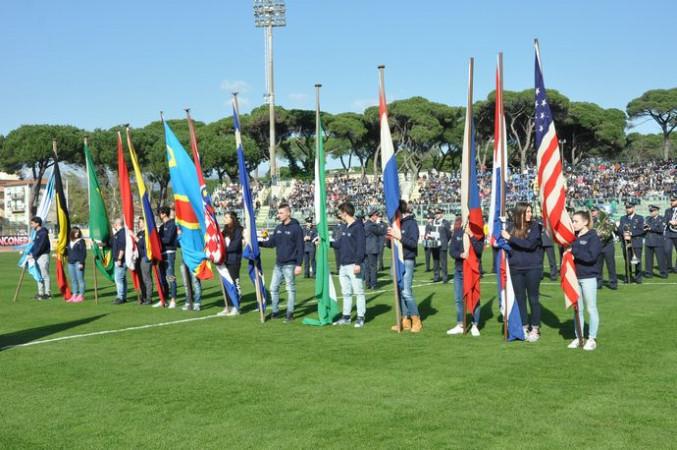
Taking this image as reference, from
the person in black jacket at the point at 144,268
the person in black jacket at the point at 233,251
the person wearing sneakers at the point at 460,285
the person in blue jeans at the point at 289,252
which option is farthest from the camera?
the person in black jacket at the point at 144,268

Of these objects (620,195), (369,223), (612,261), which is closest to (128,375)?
(369,223)

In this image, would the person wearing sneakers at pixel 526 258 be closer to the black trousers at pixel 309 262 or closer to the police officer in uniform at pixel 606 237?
the police officer in uniform at pixel 606 237

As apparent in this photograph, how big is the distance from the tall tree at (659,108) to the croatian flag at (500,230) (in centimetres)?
7160

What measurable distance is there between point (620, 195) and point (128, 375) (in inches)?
1734

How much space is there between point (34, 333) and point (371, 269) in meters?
8.63

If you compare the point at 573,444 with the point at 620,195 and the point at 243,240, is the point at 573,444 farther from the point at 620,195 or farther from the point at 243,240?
the point at 620,195

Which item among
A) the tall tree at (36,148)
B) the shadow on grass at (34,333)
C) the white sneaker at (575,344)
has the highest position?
the tall tree at (36,148)

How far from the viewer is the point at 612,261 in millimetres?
16703

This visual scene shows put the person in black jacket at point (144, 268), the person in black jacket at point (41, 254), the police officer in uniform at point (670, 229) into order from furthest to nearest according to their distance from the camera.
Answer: the police officer in uniform at point (670, 229)
the person in black jacket at point (41, 254)
the person in black jacket at point (144, 268)

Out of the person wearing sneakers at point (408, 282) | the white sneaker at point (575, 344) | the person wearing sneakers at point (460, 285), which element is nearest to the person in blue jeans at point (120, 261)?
the person wearing sneakers at point (408, 282)

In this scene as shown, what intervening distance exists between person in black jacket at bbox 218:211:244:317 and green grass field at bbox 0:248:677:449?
1168 millimetres

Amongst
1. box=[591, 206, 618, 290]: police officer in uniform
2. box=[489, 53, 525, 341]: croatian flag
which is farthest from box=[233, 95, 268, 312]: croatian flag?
box=[591, 206, 618, 290]: police officer in uniform

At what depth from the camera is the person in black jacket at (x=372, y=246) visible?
58.9 ft

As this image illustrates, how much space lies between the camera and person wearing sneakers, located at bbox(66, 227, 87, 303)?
669 inches
